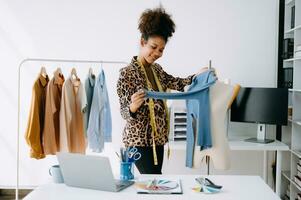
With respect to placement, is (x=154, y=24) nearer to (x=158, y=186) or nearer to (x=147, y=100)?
(x=147, y=100)

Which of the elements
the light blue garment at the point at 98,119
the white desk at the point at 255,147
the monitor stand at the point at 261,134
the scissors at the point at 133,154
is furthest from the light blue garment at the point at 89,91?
the monitor stand at the point at 261,134

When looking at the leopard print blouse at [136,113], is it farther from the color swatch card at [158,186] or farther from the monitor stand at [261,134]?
the monitor stand at [261,134]

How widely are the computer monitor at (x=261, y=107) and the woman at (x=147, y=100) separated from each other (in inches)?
58.9

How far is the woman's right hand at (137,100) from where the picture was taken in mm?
1947

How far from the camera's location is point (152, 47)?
2.21m

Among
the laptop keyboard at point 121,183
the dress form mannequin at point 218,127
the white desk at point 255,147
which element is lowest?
the white desk at point 255,147

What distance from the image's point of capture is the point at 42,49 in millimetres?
3951

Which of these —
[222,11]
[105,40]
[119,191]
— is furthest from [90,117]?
[222,11]

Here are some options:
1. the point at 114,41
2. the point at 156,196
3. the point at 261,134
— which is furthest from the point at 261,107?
the point at 156,196

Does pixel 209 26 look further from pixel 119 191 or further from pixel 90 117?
pixel 119 191

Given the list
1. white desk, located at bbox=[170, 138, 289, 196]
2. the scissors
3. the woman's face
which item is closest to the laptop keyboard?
the scissors

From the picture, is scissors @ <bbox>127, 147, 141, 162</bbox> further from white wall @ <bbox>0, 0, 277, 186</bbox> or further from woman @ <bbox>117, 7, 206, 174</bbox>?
white wall @ <bbox>0, 0, 277, 186</bbox>

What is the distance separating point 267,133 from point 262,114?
46 cm

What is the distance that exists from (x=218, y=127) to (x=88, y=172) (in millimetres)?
661
